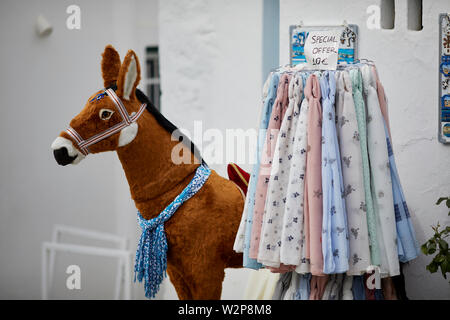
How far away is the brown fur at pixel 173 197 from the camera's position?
1.67 metres

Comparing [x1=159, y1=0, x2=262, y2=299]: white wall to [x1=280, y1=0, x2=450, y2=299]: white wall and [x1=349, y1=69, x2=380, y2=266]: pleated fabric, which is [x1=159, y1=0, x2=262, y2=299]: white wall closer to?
[x1=280, y1=0, x2=450, y2=299]: white wall

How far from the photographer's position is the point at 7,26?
2617 mm

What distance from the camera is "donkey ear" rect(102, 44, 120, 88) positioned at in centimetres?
167

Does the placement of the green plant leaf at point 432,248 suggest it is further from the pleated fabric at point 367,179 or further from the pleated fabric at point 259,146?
the pleated fabric at point 259,146

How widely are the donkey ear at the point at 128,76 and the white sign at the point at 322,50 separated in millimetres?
607

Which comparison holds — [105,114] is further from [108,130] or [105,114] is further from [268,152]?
[268,152]

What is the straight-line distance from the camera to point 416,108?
7.32 ft

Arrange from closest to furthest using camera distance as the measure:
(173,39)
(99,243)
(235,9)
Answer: (235,9), (173,39), (99,243)

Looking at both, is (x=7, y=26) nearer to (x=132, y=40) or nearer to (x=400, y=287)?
(x=132, y=40)

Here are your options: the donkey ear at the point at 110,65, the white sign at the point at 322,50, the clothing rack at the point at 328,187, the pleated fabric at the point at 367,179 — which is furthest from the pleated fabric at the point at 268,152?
the donkey ear at the point at 110,65

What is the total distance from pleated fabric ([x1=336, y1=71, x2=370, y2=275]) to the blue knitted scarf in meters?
0.55

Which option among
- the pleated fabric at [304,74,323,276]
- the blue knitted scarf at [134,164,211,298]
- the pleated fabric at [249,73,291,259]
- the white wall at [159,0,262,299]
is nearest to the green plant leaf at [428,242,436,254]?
the pleated fabric at [304,74,323,276]
